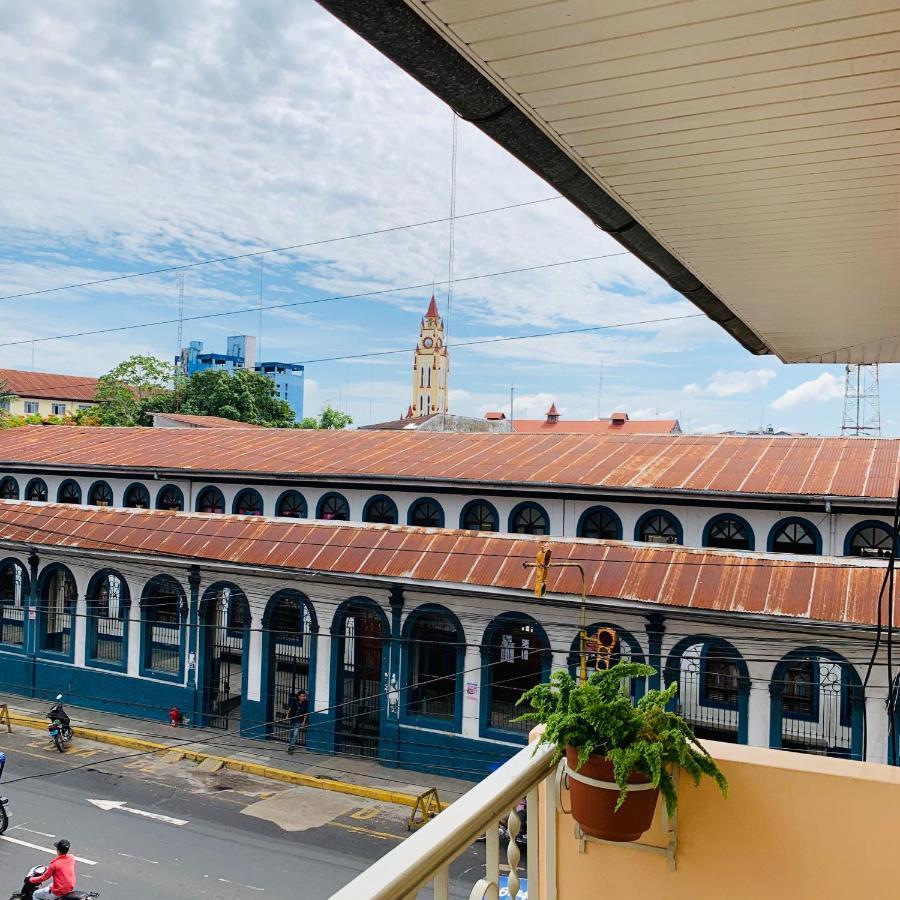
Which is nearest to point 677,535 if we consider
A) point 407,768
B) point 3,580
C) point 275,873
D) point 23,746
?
point 407,768

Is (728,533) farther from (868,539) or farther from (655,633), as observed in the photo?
(655,633)

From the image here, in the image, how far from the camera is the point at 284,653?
18.6 m

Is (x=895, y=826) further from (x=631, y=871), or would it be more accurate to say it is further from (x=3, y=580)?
(x=3, y=580)

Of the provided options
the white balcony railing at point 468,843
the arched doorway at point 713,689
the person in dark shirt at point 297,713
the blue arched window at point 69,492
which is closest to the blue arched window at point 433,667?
the person in dark shirt at point 297,713

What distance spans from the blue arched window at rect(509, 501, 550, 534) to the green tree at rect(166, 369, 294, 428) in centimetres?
3364

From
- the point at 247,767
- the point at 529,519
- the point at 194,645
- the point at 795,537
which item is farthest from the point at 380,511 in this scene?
the point at 795,537

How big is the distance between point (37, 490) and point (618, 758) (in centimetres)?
2612

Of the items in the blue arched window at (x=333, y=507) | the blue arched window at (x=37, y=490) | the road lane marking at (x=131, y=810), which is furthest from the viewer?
the blue arched window at (x=37, y=490)

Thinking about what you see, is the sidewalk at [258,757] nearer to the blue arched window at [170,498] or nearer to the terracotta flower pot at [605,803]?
the blue arched window at [170,498]

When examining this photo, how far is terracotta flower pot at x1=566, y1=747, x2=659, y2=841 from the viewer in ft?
7.77

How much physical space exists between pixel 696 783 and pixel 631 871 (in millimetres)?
348

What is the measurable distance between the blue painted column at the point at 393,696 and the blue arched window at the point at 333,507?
169 inches

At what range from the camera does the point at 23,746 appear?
59.8ft

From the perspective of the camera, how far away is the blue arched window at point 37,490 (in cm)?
2492
